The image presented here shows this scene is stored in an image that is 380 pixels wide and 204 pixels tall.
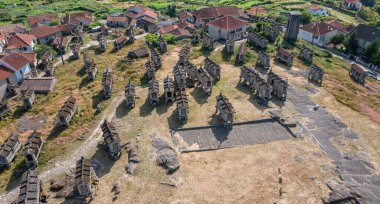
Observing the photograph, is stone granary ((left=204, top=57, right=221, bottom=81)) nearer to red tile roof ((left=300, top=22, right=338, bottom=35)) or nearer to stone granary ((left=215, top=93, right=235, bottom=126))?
stone granary ((left=215, top=93, right=235, bottom=126))

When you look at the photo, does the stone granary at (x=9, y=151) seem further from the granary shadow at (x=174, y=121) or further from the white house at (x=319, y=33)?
the white house at (x=319, y=33)

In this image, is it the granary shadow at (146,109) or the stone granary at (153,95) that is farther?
the stone granary at (153,95)

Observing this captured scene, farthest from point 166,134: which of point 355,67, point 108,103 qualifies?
point 355,67

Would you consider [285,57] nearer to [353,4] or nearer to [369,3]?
[353,4]

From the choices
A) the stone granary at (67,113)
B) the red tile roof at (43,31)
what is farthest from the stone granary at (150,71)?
the red tile roof at (43,31)

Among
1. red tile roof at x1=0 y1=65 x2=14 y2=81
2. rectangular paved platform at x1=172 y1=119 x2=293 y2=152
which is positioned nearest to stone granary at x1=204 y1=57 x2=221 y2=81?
rectangular paved platform at x1=172 y1=119 x2=293 y2=152

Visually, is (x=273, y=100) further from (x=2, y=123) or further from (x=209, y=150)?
(x=2, y=123)
